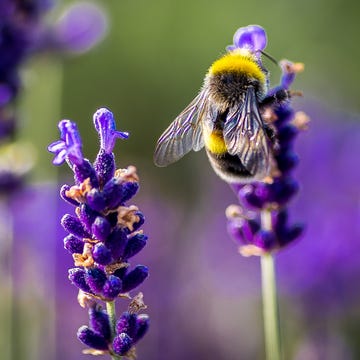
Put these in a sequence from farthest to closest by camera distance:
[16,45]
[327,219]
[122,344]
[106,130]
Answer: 1. [327,219]
2. [16,45]
3. [106,130]
4. [122,344]

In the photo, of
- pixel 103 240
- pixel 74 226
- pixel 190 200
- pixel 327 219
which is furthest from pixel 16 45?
pixel 190 200

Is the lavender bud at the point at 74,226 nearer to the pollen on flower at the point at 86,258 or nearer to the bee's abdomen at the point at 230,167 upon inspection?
the pollen on flower at the point at 86,258

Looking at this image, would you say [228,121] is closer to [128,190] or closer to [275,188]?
[275,188]

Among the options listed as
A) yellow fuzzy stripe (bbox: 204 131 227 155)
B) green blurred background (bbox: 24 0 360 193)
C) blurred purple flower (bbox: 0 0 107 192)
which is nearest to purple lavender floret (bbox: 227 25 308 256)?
yellow fuzzy stripe (bbox: 204 131 227 155)

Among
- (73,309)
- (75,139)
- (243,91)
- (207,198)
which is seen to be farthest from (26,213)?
(75,139)

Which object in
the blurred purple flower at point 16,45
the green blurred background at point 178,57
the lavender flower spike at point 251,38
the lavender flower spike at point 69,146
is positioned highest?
the green blurred background at point 178,57

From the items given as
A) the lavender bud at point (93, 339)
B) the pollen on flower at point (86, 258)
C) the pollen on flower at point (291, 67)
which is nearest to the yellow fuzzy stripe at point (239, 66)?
the pollen on flower at point (291, 67)

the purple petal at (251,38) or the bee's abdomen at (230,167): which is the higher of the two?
the purple petal at (251,38)
